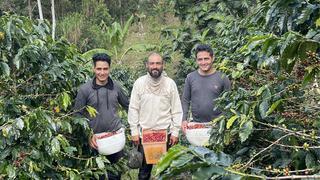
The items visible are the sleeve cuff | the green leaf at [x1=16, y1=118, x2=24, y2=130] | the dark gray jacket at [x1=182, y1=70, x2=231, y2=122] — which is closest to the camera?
the green leaf at [x1=16, y1=118, x2=24, y2=130]

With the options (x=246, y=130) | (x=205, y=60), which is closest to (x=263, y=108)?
(x=246, y=130)

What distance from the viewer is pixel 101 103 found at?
421 cm

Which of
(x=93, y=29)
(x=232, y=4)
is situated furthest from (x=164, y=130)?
(x=93, y=29)

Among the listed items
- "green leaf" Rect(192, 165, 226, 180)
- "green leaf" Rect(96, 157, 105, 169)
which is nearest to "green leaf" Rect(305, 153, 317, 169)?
"green leaf" Rect(192, 165, 226, 180)

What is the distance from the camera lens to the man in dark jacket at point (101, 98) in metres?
4.14

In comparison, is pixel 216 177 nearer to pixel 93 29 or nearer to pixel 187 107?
pixel 187 107

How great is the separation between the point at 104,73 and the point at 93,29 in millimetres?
12371

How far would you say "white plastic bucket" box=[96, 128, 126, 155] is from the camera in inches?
162

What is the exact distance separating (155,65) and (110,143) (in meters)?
0.80

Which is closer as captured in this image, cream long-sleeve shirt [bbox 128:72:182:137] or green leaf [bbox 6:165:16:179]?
green leaf [bbox 6:165:16:179]

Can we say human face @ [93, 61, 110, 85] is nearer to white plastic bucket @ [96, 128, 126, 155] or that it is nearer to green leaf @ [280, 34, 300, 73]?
white plastic bucket @ [96, 128, 126, 155]

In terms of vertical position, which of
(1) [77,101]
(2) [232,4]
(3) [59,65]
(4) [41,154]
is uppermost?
(2) [232,4]

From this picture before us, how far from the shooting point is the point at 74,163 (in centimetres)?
405

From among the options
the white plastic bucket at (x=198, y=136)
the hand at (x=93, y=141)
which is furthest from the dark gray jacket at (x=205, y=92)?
the hand at (x=93, y=141)
